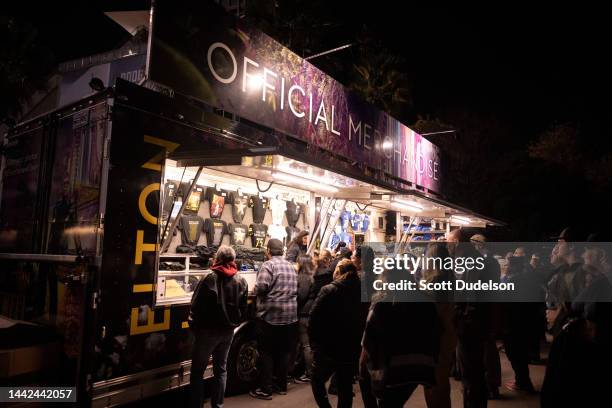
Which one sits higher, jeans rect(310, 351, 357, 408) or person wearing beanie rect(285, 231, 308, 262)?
person wearing beanie rect(285, 231, 308, 262)

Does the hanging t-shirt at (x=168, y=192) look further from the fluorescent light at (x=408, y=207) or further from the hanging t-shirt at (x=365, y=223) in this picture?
the hanging t-shirt at (x=365, y=223)

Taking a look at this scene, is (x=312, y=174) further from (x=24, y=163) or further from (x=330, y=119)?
(x=24, y=163)

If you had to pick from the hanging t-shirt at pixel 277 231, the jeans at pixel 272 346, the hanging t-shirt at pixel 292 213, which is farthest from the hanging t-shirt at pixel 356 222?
the jeans at pixel 272 346

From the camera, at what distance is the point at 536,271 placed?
7984mm

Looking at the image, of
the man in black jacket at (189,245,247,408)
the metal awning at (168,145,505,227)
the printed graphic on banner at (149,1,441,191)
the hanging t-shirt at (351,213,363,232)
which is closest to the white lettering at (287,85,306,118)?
the printed graphic on banner at (149,1,441,191)

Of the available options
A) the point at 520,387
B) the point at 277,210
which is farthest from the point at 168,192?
the point at 520,387

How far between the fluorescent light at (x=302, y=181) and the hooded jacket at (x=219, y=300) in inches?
91.9

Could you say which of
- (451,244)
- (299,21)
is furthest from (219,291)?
(299,21)

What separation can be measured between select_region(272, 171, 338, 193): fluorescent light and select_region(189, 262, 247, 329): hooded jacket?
233 centimetres

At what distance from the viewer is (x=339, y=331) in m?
4.54

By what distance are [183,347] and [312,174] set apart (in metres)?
3.27

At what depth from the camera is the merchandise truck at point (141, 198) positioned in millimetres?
4082

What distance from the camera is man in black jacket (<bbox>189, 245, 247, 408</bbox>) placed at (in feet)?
15.6

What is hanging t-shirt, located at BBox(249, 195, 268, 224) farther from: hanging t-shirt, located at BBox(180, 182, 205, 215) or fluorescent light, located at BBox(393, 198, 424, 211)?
fluorescent light, located at BBox(393, 198, 424, 211)
